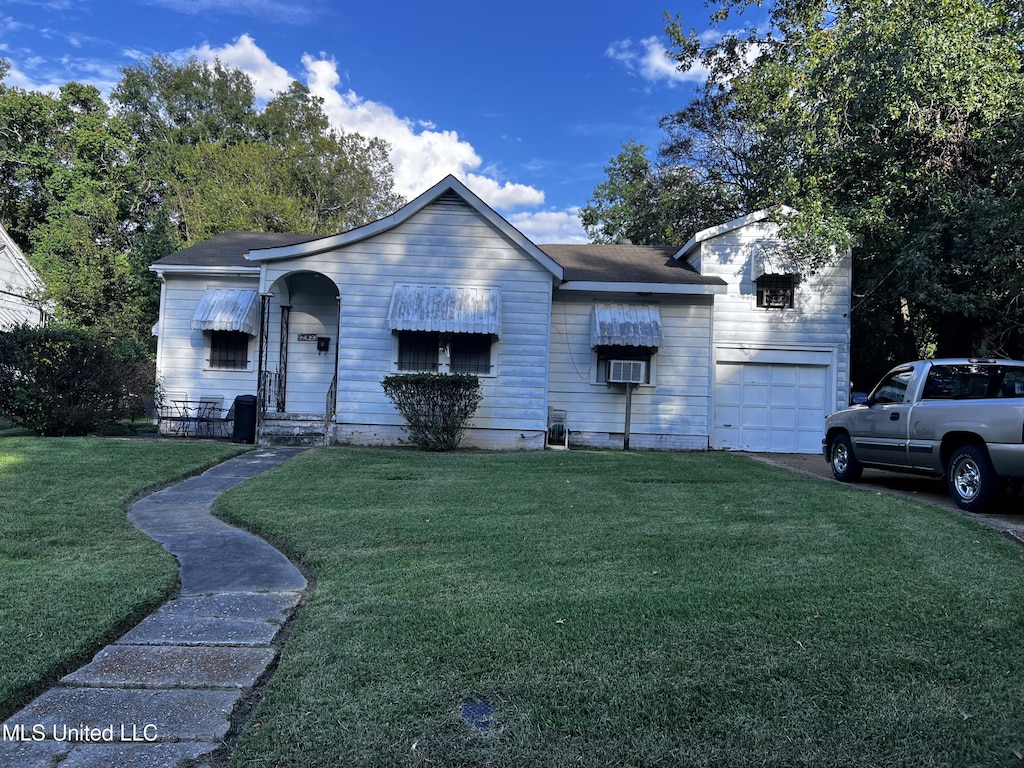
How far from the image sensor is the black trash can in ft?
42.5

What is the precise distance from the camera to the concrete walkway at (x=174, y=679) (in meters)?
2.49

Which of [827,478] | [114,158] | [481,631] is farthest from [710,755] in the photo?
[114,158]

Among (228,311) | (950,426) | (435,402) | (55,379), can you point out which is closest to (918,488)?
(950,426)

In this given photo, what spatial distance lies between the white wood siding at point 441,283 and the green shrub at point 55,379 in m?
3.49

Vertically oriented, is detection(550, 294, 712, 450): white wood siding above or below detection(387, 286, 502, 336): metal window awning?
below

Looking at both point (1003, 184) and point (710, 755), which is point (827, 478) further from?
point (710, 755)

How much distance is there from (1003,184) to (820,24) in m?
6.58

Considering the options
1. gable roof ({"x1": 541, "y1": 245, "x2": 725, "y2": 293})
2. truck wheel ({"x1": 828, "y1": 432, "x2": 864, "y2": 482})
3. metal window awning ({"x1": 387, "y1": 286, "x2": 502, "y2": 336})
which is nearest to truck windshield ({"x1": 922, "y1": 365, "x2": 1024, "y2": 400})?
truck wheel ({"x1": 828, "y1": 432, "x2": 864, "y2": 482})

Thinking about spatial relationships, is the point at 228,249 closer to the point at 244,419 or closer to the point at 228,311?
the point at 228,311

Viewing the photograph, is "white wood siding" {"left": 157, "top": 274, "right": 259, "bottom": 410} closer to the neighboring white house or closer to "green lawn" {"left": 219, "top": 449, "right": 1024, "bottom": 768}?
"green lawn" {"left": 219, "top": 449, "right": 1024, "bottom": 768}

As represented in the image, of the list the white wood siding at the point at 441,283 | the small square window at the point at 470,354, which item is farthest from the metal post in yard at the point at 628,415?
the small square window at the point at 470,354

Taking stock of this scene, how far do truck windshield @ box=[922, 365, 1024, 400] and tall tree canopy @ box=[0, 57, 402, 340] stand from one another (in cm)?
2363

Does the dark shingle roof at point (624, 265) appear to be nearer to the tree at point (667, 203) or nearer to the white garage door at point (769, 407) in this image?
the white garage door at point (769, 407)

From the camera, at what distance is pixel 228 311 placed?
554 inches
